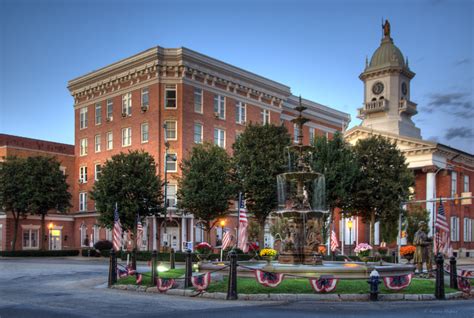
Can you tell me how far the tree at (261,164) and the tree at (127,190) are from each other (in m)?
8.11

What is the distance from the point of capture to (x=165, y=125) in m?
52.4

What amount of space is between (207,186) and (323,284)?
28.1 m

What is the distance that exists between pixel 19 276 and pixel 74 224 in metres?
40.7

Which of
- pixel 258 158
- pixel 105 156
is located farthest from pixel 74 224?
pixel 258 158

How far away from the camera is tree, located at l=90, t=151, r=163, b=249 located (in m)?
48.1

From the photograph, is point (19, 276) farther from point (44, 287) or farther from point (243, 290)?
point (243, 290)

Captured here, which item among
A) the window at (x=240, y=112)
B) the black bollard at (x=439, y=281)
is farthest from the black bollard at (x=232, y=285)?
the window at (x=240, y=112)

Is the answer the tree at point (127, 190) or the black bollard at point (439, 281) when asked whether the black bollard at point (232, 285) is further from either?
the tree at point (127, 190)

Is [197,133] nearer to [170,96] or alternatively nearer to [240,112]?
[170,96]

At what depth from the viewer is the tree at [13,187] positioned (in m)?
56.7

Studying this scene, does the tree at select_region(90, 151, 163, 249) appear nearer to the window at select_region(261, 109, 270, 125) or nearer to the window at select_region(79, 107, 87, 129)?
the window at select_region(79, 107, 87, 129)

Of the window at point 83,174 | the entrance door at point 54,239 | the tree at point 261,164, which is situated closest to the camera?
the tree at point 261,164

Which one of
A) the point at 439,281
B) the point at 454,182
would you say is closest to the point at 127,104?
the point at 454,182

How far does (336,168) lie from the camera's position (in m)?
43.1
